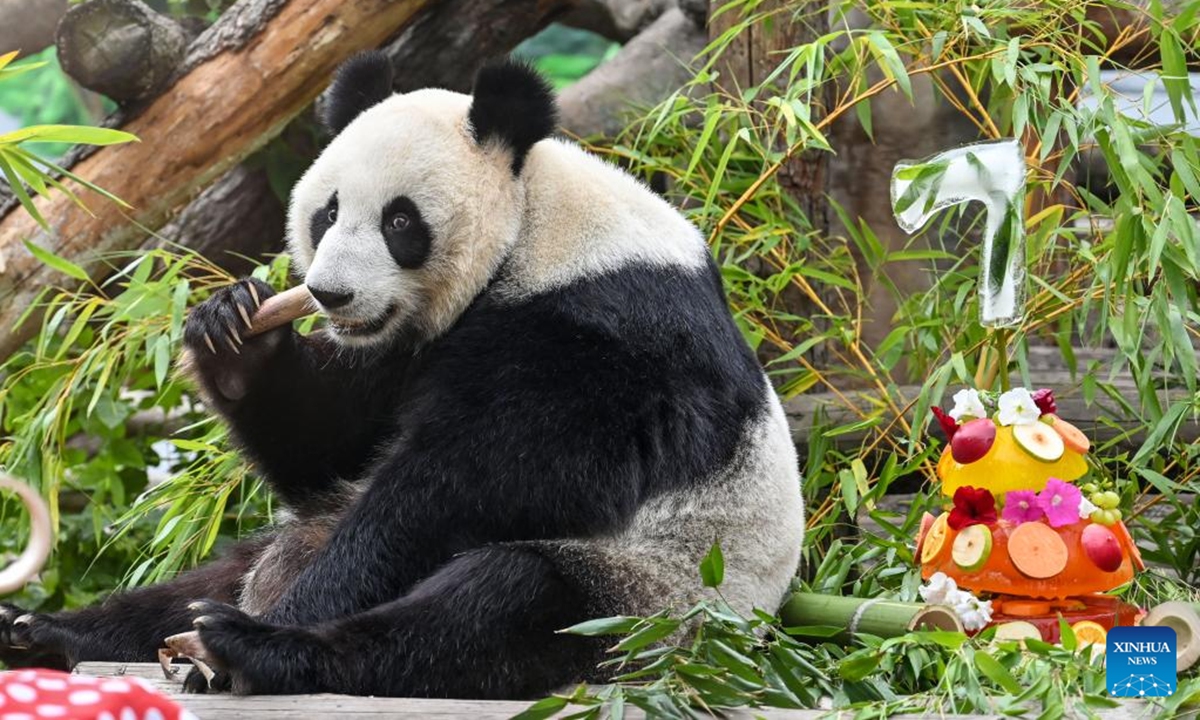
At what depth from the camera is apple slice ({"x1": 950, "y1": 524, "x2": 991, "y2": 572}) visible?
2.57m

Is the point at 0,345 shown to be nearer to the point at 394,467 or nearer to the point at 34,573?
the point at 394,467

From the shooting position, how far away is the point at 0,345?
4156 mm

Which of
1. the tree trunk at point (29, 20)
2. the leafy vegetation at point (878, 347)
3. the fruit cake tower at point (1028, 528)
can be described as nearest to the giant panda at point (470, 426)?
the leafy vegetation at point (878, 347)

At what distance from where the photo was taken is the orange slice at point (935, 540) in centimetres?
267

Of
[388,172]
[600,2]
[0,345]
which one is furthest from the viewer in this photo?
[600,2]

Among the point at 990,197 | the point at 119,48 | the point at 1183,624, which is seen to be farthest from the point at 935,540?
the point at 119,48

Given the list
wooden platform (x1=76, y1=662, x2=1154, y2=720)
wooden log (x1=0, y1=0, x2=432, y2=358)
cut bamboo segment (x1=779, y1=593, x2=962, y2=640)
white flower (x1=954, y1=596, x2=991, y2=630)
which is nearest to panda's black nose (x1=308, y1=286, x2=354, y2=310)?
wooden platform (x1=76, y1=662, x2=1154, y2=720)

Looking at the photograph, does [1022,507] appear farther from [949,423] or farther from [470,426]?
[470,426]

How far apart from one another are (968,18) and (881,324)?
1814 millimetres

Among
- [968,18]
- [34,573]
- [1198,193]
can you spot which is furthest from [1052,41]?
[34,573]

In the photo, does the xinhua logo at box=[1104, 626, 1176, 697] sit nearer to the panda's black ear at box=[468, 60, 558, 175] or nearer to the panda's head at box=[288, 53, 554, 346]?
the panda's head at box=[288, 53, 554, 346]

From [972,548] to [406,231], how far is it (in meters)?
1.16

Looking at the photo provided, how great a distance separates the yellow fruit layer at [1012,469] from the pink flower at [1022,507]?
0.01 meters

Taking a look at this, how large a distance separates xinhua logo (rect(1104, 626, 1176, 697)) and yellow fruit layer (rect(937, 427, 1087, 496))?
1.90 feet
